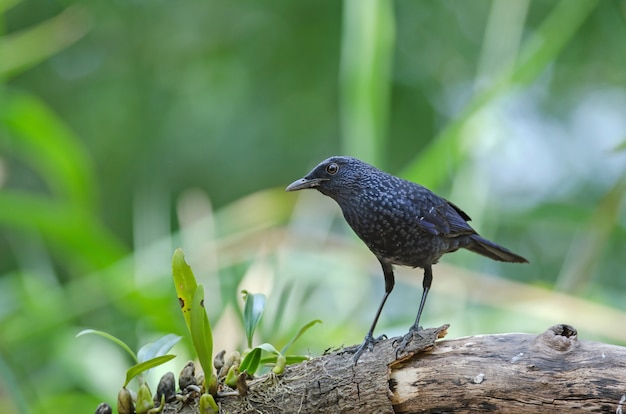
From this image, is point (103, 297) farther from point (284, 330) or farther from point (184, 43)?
point (184, 43)

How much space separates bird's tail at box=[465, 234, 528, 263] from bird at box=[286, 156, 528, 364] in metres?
0.17

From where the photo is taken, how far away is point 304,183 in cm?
265

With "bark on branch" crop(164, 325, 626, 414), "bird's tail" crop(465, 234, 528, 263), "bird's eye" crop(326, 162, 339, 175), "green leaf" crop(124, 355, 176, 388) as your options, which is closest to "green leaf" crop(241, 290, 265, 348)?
"bark on branch" crop(164, 325, 626, 414)

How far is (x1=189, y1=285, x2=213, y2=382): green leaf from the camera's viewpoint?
2143 millimetres

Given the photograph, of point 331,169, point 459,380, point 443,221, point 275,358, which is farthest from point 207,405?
point 443,221

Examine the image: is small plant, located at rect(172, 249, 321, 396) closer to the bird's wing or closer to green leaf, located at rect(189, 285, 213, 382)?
green leaf, located at rect(189, 285, 213, 382)

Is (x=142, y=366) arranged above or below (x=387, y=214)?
below

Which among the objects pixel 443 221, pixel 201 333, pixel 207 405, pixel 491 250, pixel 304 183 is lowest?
pixel 207 405

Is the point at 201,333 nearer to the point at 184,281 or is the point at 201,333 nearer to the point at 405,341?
the point at 184,281

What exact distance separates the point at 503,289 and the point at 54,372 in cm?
258

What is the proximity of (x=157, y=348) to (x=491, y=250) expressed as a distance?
58.6 inches

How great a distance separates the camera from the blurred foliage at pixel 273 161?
12.0 ft

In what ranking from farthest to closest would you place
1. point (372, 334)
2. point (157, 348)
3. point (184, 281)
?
point (372, 334) → point (157, 348) → point (184, 281)

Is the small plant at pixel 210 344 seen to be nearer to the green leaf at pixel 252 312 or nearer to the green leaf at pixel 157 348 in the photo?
the green leaf at pixel 252 312
